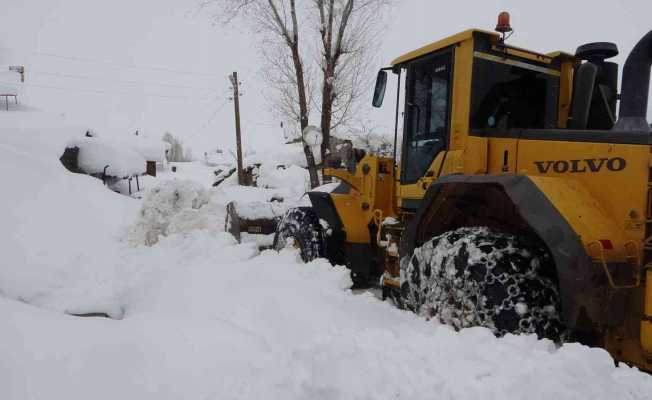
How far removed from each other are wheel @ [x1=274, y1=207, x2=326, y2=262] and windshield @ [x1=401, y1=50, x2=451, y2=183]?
1217 millimetres

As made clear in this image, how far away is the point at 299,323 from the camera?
2996mm

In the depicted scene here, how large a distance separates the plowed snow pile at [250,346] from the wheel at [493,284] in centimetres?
17

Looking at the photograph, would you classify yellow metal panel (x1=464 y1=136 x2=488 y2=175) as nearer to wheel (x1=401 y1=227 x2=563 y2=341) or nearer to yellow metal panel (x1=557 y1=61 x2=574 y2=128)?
wheel (x1=401 y1=227 x2=563 y2=341)

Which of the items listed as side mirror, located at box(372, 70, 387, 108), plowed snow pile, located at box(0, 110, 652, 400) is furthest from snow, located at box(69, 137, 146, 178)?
side mirror, located at box(372, 70, 387, 108)

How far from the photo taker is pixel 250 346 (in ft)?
8.24

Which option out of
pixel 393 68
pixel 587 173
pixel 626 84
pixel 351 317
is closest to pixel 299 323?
pixel 351 317

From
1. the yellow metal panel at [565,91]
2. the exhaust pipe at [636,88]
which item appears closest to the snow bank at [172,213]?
the yellow metal panel at [565,91]

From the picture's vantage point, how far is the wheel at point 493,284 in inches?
104

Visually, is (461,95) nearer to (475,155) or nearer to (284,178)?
(475,155)

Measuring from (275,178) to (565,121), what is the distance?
15482 millimetres

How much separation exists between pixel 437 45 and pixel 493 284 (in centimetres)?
226

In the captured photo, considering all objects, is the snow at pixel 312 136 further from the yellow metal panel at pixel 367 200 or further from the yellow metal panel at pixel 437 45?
the yellow metal panel at pixel 437 45

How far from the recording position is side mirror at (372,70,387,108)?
4.68 meters

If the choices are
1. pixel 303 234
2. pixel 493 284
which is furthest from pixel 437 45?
pixel 303 234
